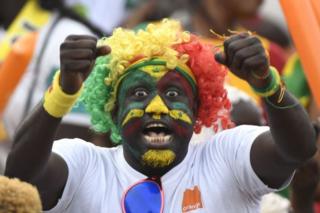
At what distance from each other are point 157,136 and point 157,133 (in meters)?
0.02

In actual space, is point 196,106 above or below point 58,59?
above

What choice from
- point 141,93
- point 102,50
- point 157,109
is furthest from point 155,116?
point 102,50

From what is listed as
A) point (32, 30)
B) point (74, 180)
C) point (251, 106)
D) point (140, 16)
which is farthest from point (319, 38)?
point (140, 16)

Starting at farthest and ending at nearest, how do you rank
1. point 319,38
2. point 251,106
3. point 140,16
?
1. point 140,16
2. point 251,106
3. point 319,38

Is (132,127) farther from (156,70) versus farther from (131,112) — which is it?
(156,70)

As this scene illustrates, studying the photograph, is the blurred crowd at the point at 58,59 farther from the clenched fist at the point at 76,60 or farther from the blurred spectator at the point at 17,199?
the blurred spectator at the point at 17,199

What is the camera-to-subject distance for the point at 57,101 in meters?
4.46

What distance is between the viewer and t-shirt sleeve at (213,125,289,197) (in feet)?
15.2

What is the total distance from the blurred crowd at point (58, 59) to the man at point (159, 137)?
2.36ft

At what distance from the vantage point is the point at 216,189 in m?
4.70

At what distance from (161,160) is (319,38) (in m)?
0.72

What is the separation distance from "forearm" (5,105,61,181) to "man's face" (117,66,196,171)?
33 cm

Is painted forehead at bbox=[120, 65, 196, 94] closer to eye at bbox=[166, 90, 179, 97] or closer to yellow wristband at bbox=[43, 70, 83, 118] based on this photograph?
eye at bbox=[166, 90, 179, 97]

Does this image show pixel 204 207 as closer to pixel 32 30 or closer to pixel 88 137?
pixel 88 137
